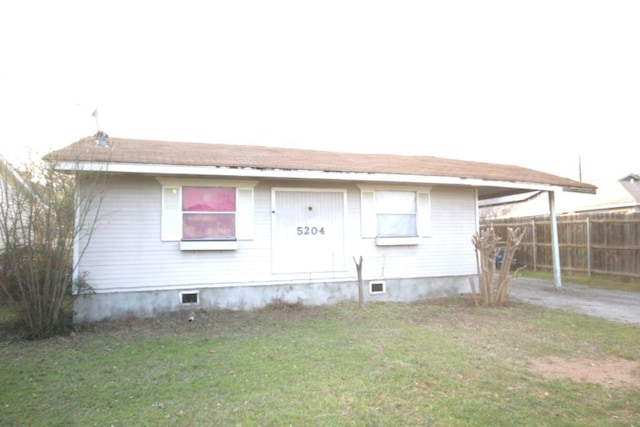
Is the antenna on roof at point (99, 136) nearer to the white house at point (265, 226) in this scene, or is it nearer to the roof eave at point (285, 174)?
the white house at point (265, 226)

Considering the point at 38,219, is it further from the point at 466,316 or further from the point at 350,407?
the point at 466,316

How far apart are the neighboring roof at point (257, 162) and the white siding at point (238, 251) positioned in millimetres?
548

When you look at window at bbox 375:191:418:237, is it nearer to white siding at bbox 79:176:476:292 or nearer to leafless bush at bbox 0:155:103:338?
white siding at bbox 79:176:476:292

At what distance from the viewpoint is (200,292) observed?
740cm

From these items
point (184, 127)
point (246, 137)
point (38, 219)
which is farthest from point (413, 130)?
point (38, 219)

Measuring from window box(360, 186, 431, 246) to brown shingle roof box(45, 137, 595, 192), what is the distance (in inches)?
24.6

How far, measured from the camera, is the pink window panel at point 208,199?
24.3 feet

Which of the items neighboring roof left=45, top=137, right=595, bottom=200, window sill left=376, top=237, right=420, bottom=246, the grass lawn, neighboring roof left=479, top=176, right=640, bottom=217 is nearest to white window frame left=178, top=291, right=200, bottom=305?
the grass lawn

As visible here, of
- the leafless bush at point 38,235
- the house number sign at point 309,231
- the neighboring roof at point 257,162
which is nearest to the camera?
the leafless bush at point 38,235

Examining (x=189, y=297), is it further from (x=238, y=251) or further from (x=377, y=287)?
(x=377, y=287)

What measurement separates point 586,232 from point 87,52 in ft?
55.1

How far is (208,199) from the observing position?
755cm

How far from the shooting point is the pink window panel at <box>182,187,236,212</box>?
742 centimetres

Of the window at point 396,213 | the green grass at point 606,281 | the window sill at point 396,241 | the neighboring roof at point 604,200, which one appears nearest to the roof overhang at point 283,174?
the window at point 396,213
